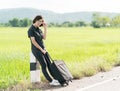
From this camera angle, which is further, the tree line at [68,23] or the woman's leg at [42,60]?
the tree line at [68,23]

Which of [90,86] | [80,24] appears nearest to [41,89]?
[90,86]

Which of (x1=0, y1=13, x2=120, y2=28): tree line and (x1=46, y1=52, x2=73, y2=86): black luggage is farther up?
(x1=46, y1=52, x2=73, y2=86): black luggage

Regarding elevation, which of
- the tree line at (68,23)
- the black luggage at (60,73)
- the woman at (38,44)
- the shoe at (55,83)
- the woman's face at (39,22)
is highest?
the woman's face at (39,22)

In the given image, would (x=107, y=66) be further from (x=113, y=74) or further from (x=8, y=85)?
(x=8, y=85)

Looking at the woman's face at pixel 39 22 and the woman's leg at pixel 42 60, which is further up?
the woman's face at pixel 39 22

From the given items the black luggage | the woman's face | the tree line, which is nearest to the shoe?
the black luggage

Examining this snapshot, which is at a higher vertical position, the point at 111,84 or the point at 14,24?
the point at 111,84

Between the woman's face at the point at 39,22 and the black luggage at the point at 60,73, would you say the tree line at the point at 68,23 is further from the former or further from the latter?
the black luggage at the point at 60,73

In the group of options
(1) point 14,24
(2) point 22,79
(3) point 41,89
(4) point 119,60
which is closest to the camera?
(3) point 41,89

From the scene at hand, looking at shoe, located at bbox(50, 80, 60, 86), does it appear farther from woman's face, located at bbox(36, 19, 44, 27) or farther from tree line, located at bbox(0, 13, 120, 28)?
tree line, located at bbox(0, 13, 120, 28)

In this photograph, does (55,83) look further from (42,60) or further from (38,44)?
(38,44)

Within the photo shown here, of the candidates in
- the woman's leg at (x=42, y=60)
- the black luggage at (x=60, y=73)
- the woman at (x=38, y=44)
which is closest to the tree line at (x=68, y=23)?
the woman at (x=38, y=44)

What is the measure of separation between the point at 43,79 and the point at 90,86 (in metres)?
1.28

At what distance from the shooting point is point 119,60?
16422mm
